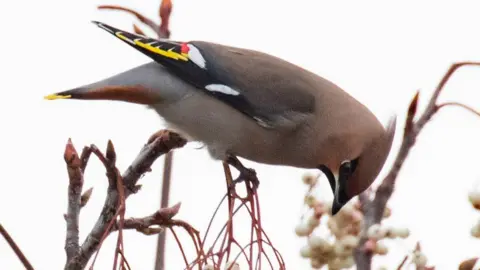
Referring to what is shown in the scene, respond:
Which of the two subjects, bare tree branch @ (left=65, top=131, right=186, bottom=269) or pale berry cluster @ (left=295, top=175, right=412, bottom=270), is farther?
bare tree branch @ (left=65, top=131, right=186, bottom=269)

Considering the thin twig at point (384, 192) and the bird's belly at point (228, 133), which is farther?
the bird's belly at point (228, 133)

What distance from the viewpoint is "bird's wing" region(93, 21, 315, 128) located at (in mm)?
2771

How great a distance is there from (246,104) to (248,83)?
0.07 m

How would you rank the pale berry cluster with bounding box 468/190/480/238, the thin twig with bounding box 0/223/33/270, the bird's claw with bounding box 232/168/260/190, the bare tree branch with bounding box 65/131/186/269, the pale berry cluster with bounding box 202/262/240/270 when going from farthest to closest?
Answer: the bird's claw with bounding box 232/168/260/190 < the bare tree branch with bounding box 65/131/186/269 < the pale berry cluster with bounding box 202/262/240/270 < the thin twig with bounding box 0/223/33/270 < the pale berry cluster with bounding box 468/190/480/238

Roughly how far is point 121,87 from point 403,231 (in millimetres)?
1264

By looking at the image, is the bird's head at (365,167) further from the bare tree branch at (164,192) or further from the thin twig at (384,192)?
the thin twig at (384,192)

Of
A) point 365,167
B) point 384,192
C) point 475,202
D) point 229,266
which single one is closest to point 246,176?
point 365,167

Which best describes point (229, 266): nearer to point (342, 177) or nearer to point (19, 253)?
point (19, 253)

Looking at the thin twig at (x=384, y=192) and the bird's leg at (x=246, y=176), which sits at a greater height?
the bird's leg at (x=246, y=176)

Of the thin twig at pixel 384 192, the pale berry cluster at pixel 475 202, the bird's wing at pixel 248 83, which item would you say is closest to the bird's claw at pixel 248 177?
the bird's wing at pixel 248 83

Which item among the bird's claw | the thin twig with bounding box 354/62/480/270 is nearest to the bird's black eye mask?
the bird's claw

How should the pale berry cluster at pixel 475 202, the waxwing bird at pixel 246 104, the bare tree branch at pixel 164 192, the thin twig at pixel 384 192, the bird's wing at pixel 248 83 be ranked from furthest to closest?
the bird's wing at pixel 248 83
the waxwing bird at pixel 246 104
the bare tree branch at pixel 164 192
the pale berry cluster at pixel 475 202
the thin twig at pixel 384 192

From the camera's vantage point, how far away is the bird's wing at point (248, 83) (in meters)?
2.77

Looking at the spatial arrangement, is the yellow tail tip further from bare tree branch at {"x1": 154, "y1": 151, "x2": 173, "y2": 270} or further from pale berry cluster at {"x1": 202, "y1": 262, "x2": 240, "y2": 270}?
pale berry cluster at {"x1": 202, "y1": 262, "x2": 240, "y2": 270}
